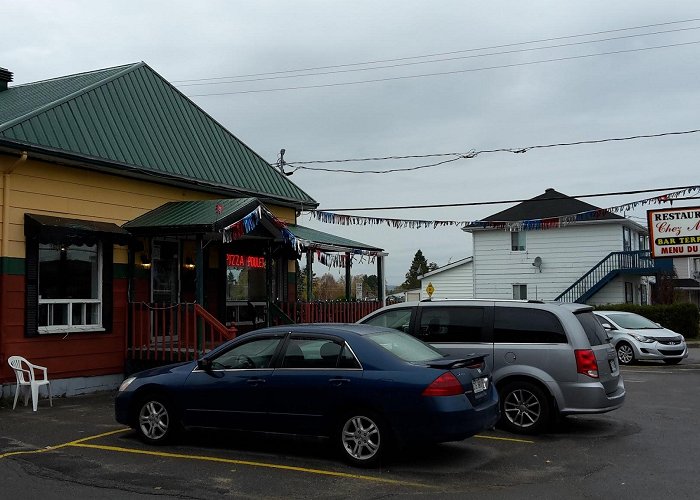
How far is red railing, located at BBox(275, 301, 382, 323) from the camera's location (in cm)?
1612

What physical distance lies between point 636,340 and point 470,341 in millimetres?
11606

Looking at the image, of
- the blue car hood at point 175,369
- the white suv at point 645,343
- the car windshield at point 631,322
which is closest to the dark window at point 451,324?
the blue car hood at point 175,369

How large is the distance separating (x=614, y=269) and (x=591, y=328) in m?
26.6

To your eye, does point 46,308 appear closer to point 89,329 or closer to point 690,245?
point 89,329

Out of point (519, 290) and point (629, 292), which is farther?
point (519, 290)

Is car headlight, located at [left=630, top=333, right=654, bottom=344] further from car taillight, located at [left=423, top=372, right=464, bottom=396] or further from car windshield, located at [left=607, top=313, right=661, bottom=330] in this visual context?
car taillight, located at [left=423, top=372, right=464, bottom=396]

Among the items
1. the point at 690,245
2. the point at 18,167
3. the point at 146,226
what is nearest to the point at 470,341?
the point at 146,226

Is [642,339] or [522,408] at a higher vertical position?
[642,339]

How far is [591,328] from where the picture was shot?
948cm

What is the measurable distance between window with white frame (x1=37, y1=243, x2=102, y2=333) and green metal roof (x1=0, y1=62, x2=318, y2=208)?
5.35 ft

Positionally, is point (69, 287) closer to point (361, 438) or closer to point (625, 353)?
point (361, 438)

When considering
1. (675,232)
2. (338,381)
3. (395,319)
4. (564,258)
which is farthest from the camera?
(564,258)

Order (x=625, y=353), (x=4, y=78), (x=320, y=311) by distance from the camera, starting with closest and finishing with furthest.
→ (x=320, y=311) < (x=4, y=78) < (x=625, y=353)

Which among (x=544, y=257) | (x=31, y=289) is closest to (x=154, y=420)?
(x=31, y=289)
